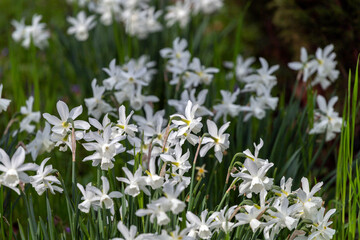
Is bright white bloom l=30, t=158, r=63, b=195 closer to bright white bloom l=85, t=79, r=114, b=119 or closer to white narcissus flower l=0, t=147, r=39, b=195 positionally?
white narcissus flower l=0, t=147, r=39, b=195

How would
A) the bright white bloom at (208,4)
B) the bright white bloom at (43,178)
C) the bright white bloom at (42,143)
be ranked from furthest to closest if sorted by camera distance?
the bright white bloom at (208,4) → the bright white bloom at (42,143) → the bright white bloom at (43,178)

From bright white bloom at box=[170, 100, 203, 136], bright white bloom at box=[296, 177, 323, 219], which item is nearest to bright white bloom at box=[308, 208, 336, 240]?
bright white bloom at box=[296, 177, 323, 219]

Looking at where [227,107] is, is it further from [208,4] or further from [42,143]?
[208,4]

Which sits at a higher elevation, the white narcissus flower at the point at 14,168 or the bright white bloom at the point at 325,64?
the bright white bloom at the point at 325,64

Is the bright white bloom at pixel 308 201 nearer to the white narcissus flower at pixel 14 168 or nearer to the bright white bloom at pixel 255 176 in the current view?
the bright white bloom at pixel 255 176

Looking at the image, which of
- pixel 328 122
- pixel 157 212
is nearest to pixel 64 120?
pixel 157 212

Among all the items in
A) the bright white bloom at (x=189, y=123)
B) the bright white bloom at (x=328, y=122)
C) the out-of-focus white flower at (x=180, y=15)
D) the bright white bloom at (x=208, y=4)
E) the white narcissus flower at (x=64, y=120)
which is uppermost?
the bright white bloom at (x=208, y=4)

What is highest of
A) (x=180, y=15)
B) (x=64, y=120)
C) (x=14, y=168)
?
(x=180, y=15)

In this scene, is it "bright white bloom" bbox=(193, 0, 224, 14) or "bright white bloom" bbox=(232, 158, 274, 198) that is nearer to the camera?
"bright white bloom" bbox=(232, 158, 274, 198)

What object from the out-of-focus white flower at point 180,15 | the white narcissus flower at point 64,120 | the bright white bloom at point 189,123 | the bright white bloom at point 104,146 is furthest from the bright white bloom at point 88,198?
the out-of-focus white flower at point 180,15

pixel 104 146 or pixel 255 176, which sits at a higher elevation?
pixel 104 146

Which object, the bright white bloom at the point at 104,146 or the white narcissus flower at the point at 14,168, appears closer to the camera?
the white narcissus flower at the point at 14,168

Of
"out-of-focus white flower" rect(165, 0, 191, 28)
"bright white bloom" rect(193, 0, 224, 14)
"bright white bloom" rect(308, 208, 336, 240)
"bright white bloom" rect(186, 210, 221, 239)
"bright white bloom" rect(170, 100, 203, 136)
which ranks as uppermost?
"bright white bloom" rect(193, 0, 224, 14)

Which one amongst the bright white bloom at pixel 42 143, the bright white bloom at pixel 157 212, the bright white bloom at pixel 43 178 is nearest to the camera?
the bright white bloom at pixel 157 212
